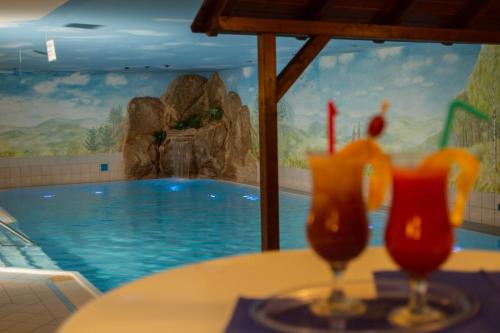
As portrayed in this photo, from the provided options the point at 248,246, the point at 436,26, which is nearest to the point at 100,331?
the point at 436,26

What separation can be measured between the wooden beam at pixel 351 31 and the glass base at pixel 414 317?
2776mm

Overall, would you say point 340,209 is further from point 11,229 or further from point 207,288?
point 11,229

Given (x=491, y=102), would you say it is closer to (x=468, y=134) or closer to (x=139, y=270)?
(x=468, y=134)

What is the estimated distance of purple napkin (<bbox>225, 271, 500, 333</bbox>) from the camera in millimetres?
1039

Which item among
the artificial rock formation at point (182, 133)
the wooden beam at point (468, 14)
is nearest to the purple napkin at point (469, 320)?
the wooden beam at point (468, 14)

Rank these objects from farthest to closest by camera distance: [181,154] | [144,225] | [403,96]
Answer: [181,154], [403,96], [144,225]

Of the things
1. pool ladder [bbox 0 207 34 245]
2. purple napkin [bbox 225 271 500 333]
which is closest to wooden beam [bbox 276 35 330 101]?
purple napkin [bbox 225 271 500 333]

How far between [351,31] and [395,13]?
42 centimetres

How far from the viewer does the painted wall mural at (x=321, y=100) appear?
7.82 metres

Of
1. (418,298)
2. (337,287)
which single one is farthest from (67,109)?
(418,298)

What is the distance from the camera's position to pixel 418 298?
3.57 feet

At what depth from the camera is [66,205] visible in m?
10.6

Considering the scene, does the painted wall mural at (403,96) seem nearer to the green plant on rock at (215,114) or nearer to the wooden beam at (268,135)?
the wooden beam at (268,135)

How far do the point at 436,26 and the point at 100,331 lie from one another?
3901 mm
